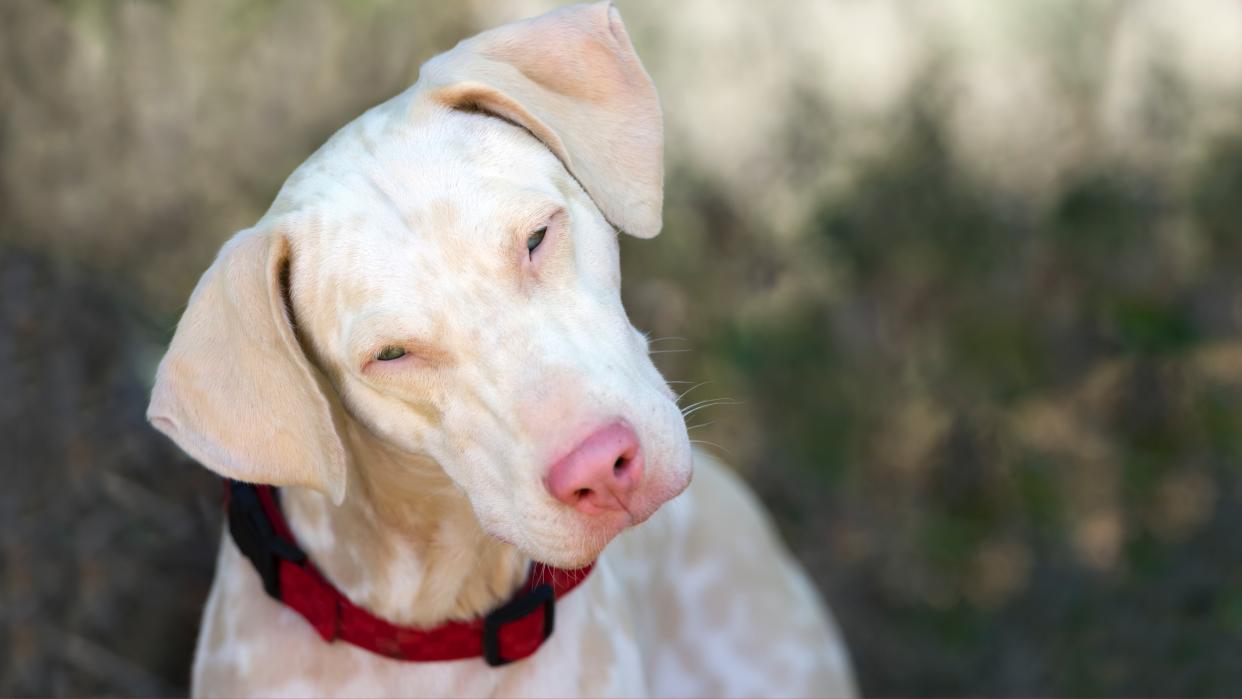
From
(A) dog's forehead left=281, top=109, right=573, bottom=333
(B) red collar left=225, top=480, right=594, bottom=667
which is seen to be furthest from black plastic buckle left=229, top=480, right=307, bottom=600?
(A) dog's forehead left=281, top=109, right=573, bottom=333

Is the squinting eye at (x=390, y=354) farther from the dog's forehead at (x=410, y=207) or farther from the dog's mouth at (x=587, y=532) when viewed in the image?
the dog's mouth at (x=587, y=532)

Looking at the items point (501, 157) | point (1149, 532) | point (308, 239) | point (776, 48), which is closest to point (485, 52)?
point (501, 157)

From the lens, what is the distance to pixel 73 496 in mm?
3217

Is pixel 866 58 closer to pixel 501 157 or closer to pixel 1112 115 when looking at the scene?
pixel 1112 115

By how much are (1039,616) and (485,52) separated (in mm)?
3516

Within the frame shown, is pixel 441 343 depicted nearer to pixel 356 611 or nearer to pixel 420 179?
pixel 420 179

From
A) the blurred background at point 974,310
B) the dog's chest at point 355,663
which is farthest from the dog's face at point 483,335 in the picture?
the blurred background at point 974,310

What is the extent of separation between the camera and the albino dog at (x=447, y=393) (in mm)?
1968

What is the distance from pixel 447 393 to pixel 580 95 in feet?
2.01

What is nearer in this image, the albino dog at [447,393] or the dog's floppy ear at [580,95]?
the albino dog at [447,393]

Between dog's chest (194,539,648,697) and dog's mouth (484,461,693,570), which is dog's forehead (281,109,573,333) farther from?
dog's chest (194,539,648,697)

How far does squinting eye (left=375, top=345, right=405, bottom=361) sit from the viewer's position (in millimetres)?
1999

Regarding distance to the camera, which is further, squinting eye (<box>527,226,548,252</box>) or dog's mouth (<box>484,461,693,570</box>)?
squinting eye (<box>527,226,548,252</box>)

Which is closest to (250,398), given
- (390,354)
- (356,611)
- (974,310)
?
(390,354)
